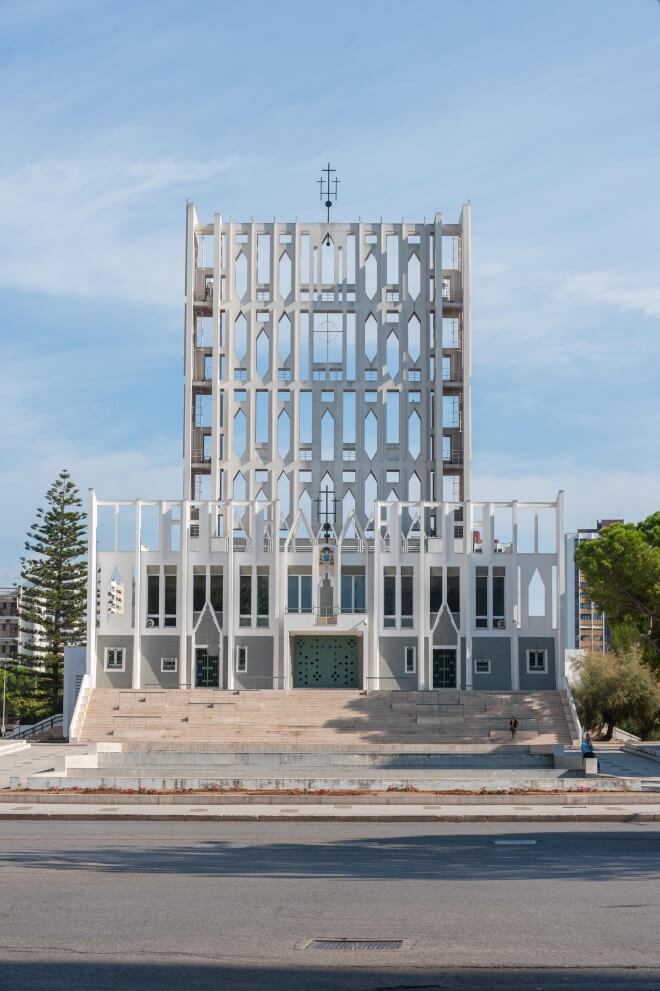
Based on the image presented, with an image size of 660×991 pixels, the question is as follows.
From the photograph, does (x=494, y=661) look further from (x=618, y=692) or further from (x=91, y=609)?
(x=91, y=609)

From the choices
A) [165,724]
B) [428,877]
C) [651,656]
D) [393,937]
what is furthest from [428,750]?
[393,937]

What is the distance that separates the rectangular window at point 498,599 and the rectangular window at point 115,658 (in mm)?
15215

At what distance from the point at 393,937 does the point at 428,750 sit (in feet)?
87.9

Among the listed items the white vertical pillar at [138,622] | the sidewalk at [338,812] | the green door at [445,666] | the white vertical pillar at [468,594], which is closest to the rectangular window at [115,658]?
the white vertical pillar at [138,622]

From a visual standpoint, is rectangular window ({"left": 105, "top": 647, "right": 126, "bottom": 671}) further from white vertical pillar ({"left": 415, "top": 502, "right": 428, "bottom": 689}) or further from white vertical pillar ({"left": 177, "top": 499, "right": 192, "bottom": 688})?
white vertical pillar ({"left": 415, "top": 502, "right": 428, "bottom": 689})

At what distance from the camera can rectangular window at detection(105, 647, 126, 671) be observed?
173ft

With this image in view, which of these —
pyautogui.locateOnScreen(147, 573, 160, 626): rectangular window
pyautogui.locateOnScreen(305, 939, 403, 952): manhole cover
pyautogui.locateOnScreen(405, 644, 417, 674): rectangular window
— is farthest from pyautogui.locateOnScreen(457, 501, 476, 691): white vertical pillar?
pyautogui.locateOnScreen(305, 939, 403, 952): manhole cover

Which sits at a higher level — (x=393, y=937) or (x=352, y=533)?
(x=352, y=533)

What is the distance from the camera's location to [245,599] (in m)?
53.8

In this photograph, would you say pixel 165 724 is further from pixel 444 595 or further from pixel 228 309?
pixel 228 309

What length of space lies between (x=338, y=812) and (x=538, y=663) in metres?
32.6

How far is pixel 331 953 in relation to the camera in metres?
9.24

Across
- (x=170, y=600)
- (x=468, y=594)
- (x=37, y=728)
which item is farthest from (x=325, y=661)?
(x=37, y=728)

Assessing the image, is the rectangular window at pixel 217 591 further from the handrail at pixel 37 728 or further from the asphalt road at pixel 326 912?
the asphalt road at pixel 326 912
